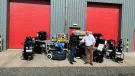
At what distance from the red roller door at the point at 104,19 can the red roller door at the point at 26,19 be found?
332 centimetres

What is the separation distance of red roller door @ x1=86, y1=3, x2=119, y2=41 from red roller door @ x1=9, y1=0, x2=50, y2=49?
10.9 ft

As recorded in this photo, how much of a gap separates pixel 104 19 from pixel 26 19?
6022 millimetres

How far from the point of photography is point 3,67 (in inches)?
477

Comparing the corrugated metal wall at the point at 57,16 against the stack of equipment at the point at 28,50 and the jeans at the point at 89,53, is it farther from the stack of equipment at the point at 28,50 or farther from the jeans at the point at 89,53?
the jeans at the point at 89,53

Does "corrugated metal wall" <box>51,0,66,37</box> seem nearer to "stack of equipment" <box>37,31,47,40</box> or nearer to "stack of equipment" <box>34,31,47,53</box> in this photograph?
"stack of equipment" <box>37,31,47,40</box>

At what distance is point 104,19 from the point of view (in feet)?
65.0

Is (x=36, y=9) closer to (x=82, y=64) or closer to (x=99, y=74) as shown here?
(x=82, y=64)

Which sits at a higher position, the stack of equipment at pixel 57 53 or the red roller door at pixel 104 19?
the red roller door at pixel 104 19

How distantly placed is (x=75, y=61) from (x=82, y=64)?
78 cm

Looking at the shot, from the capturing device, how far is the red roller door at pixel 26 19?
18.6 m

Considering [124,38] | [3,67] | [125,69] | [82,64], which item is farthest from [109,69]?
[124,38]

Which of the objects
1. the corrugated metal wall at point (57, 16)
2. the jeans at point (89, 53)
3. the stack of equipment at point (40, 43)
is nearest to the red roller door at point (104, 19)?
the corrugated metal wall at point (57, 16)

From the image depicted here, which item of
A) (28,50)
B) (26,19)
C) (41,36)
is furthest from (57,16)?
(28,50)

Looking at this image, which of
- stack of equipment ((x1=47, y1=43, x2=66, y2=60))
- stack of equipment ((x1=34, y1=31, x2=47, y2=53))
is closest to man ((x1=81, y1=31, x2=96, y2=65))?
stack of equipment ((x1=47, y1=43, x2=66, y2=60))
